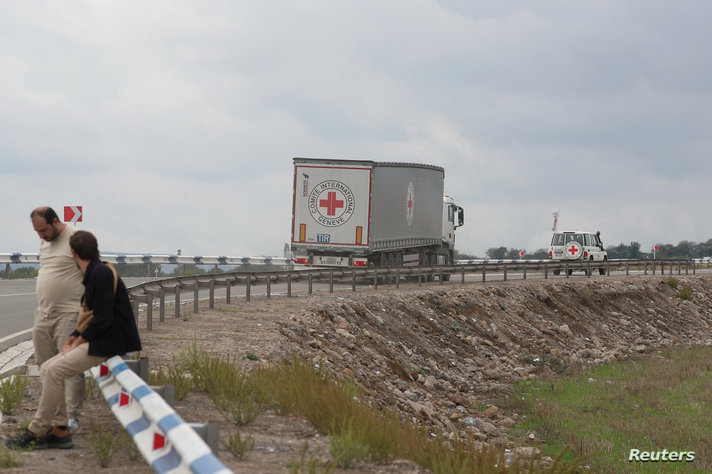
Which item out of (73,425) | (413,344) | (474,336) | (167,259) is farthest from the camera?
(167,259)

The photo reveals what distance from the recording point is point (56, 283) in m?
7.50

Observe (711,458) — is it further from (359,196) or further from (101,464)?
(359,196)

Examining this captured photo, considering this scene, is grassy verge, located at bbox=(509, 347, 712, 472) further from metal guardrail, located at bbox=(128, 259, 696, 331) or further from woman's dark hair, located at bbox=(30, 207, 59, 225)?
woman's dark hair, located at bbox=(30, 207, 59, 225)

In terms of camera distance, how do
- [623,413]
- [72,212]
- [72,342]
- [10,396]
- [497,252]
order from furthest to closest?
1. [497,252]
2. [72,212]
3. [623,413]
4. [10,396]
5. [72,342]

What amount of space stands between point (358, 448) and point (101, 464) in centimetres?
195

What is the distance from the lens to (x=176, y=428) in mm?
4891

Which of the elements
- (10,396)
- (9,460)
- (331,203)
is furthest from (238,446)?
(331,203)

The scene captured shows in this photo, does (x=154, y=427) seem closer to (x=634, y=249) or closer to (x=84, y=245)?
(x=84, y=245)

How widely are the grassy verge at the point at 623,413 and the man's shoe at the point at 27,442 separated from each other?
23.1 feet

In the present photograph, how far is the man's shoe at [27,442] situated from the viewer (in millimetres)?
6988

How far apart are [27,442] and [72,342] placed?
0.88 meters

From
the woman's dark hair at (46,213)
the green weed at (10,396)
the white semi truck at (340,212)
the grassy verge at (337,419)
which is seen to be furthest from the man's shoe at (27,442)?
the white semi truck at (340,212)

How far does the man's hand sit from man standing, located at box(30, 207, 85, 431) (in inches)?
14.9

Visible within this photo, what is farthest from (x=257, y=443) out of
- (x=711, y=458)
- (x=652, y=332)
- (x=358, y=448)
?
(x=652, y=332)
